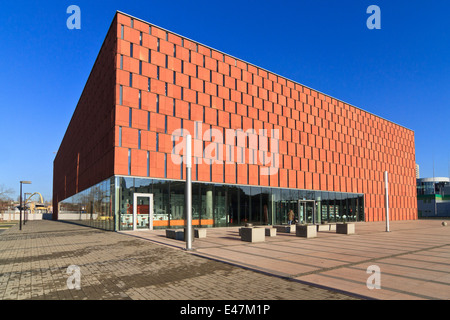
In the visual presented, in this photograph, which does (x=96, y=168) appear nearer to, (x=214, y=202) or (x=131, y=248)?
(x=214, y=202)

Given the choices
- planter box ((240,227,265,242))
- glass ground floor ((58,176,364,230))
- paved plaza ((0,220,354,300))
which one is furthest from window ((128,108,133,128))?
paved plaza ((0,220,354,300))

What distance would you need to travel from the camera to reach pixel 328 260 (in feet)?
35.3

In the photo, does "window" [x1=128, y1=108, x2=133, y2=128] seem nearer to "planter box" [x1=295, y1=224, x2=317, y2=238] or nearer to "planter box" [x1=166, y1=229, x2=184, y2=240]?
"planter box" [x1=166, y1=229, x2=184, y2=240]

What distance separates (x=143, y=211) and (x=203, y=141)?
871cm

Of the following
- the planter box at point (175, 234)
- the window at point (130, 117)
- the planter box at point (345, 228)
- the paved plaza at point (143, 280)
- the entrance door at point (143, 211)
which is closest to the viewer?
the paved plaza at point (143, 280)

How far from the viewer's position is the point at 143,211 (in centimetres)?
2548

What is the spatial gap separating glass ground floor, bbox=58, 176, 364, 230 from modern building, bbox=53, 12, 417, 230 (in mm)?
91

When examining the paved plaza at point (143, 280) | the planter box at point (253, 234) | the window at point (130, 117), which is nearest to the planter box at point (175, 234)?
the planter box at point (253, 234)

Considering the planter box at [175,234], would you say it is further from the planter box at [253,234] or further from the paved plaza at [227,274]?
the paved plaza at [227,274]

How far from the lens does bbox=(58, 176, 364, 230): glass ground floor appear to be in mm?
24938

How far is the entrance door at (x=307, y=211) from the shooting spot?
38269 millimetres

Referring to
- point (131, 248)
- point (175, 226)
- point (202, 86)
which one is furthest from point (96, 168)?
point (131, 248)

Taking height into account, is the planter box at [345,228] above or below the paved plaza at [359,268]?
below
